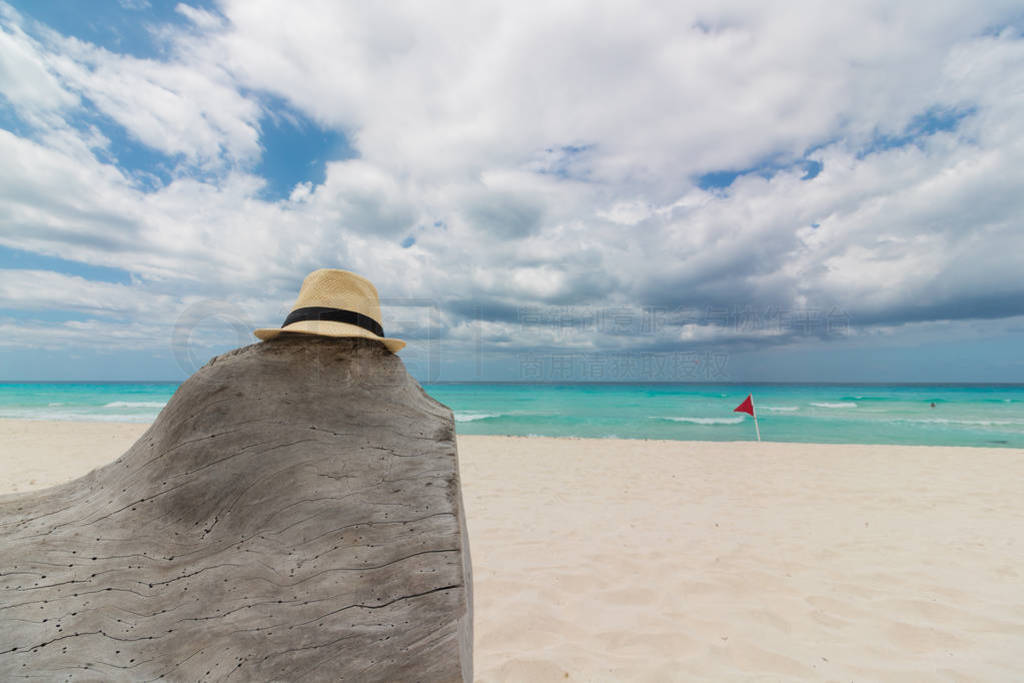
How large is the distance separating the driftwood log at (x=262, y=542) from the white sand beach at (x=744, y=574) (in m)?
1.40

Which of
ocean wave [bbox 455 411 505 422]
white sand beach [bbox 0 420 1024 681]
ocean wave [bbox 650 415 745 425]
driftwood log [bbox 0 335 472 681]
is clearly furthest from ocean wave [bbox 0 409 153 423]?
ocean wave [bbox 650 415 745 425]

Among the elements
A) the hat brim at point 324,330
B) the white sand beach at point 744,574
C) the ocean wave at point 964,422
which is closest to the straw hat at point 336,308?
the hat brim at point 324,330

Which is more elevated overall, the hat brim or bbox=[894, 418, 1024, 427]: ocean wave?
the hat brim

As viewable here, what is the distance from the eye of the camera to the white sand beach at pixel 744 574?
8.95 ft

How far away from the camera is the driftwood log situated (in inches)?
58.4

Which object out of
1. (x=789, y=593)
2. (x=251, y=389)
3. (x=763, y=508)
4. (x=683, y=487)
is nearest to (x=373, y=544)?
(x=251, y=389)

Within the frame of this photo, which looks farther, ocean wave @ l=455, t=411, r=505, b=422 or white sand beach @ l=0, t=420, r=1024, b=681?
ocean wave @ l=455, t=411, r=505, b=422

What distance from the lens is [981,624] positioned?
3104 mm

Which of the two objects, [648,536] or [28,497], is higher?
[28,497]

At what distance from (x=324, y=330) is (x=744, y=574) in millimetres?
4016

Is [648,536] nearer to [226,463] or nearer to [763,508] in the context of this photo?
[763,508]

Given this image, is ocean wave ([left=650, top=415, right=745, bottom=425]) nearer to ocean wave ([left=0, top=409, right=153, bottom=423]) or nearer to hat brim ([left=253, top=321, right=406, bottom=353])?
hat brim ([left=253, top=321, right=406, bottom=353])

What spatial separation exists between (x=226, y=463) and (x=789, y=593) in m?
4.06

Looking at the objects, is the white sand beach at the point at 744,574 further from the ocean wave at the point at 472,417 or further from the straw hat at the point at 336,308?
the ocean wave at the point at 472,417
